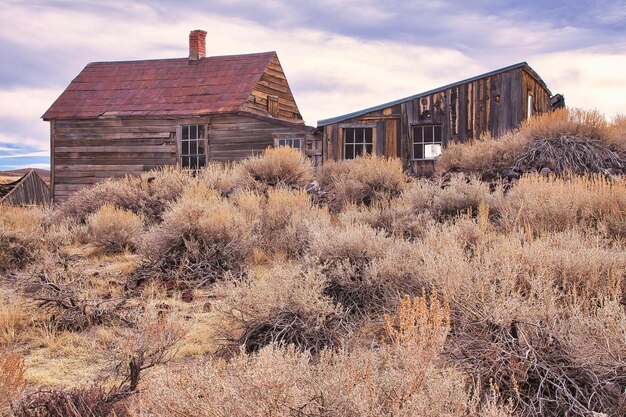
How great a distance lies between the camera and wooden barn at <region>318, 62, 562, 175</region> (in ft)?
48.0

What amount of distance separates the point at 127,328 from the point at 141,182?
25.1 feet

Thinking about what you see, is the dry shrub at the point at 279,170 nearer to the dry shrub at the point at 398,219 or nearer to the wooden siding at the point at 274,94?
the dry shrub at the point at 398,219

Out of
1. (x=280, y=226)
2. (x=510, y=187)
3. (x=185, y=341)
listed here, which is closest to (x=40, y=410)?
(x=185, y=341)

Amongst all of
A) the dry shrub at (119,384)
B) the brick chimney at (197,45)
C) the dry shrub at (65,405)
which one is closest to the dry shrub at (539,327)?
the dry shrub at (119,384)

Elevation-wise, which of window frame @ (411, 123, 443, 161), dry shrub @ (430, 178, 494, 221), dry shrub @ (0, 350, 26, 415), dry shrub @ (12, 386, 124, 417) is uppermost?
window frame @ (411, 123, 443, 161)

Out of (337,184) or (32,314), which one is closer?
(32,314)

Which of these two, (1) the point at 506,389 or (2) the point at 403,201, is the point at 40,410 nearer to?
(1) the point at 506,389

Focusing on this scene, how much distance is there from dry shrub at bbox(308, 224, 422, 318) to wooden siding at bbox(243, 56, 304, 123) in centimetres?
1251

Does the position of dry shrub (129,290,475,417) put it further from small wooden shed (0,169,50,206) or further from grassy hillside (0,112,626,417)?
small wooden shed (0,169,50,206)

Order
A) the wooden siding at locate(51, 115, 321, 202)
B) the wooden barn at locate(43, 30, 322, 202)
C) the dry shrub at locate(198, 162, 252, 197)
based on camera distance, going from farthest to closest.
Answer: the wooden barn at locate(43, 30, 322, 202)
the wooden siding at locate(51, 115, 321, 202)
the dry shrub at locate(198, 162, 252, 197)

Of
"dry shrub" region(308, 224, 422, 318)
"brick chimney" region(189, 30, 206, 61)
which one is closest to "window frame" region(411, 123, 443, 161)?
"dry shrub" region(308, 224, 422, 318)

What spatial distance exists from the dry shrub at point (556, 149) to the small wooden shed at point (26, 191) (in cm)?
1360

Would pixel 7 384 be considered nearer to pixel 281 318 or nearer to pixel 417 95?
pixel 281 318

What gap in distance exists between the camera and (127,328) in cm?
492
